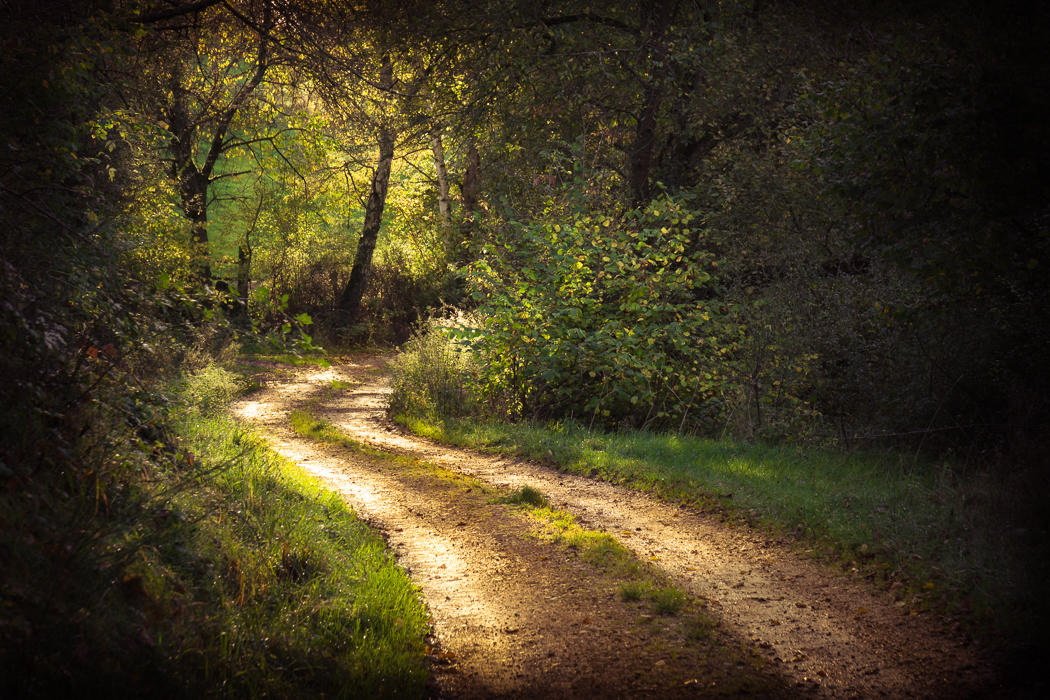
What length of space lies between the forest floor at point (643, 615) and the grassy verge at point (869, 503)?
29 cm

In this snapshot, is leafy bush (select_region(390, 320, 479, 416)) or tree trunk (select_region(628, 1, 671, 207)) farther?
tree trunk (select_region(628, 1, 671, 207))

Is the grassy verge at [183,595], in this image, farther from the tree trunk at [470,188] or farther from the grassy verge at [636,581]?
the tree trunk at [470,188]

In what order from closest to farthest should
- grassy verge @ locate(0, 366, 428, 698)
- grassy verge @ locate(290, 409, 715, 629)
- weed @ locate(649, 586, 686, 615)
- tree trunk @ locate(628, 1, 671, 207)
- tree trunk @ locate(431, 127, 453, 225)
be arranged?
grassy verge @ locate(0, 366, 428, 698) → weed @ locate(649, 586, 686, 615) → grassy verge @ locate(290, 409, 715, 629) → tree trunk @ locate(628, 1, 671, 207) → tree trunk @ locate(431, 127, 453, 225)

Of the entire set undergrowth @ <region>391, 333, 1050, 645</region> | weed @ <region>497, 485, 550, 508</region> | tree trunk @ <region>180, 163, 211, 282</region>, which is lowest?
weed @ <region>497, 485, 550, 508</region>

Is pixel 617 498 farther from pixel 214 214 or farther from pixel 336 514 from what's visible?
pixel 214 214

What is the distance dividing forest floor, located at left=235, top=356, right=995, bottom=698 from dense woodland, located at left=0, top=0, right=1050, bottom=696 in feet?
7.46

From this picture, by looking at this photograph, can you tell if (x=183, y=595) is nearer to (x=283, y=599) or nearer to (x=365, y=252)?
(x=283, y=599)

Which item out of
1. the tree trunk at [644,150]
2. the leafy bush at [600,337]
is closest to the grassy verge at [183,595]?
the leafy bush at [600,337]

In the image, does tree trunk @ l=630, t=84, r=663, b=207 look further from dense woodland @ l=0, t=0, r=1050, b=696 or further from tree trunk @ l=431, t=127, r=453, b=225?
tree trunk @ l=431, t=127, r=453, b=225

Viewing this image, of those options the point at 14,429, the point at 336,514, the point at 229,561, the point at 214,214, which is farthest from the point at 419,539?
the point at 214,214

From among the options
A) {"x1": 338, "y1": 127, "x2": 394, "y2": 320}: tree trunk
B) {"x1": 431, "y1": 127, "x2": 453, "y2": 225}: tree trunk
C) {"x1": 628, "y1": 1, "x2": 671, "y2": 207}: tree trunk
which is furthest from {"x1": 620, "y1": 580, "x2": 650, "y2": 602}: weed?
{"x1": 338, "y1": 127, "x2": 394, "y2": 320}: tree trunk

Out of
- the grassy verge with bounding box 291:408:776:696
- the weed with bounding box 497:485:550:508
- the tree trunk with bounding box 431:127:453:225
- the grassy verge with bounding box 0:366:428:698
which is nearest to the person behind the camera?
the grassy verge with bounding box 0:366:428:698

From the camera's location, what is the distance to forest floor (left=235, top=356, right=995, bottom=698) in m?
4.07

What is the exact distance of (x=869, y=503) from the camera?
668 cm
